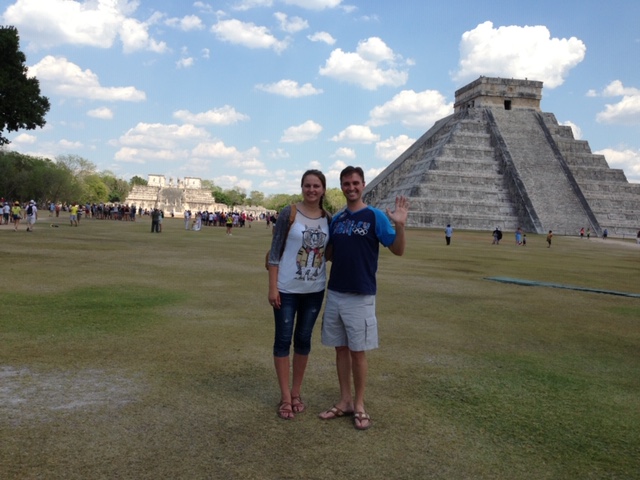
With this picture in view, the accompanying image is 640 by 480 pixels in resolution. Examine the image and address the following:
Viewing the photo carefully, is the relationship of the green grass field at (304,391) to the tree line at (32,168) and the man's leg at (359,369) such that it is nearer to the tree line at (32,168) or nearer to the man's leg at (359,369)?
the man's leg at (359,369)

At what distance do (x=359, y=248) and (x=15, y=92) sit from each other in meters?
22.5

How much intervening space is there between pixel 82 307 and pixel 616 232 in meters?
49.3

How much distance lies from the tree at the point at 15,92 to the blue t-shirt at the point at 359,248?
71.5 ft

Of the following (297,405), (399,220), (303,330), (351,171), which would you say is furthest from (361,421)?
(351,171)

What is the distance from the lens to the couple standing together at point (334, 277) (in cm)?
409

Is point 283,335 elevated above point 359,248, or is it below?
below

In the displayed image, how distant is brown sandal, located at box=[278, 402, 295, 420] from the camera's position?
407 centimetres

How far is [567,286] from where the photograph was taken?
12023mm

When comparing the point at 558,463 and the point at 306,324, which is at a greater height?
the point at 306,324

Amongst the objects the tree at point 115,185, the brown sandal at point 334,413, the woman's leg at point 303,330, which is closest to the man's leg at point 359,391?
the brown sandal at point 334,413

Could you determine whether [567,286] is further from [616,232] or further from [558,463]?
[616,232]

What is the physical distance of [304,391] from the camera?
4.68 metres

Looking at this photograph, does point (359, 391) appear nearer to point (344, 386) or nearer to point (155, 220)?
point (344, 386)

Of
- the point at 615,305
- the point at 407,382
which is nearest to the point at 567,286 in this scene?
the point at 615,305
